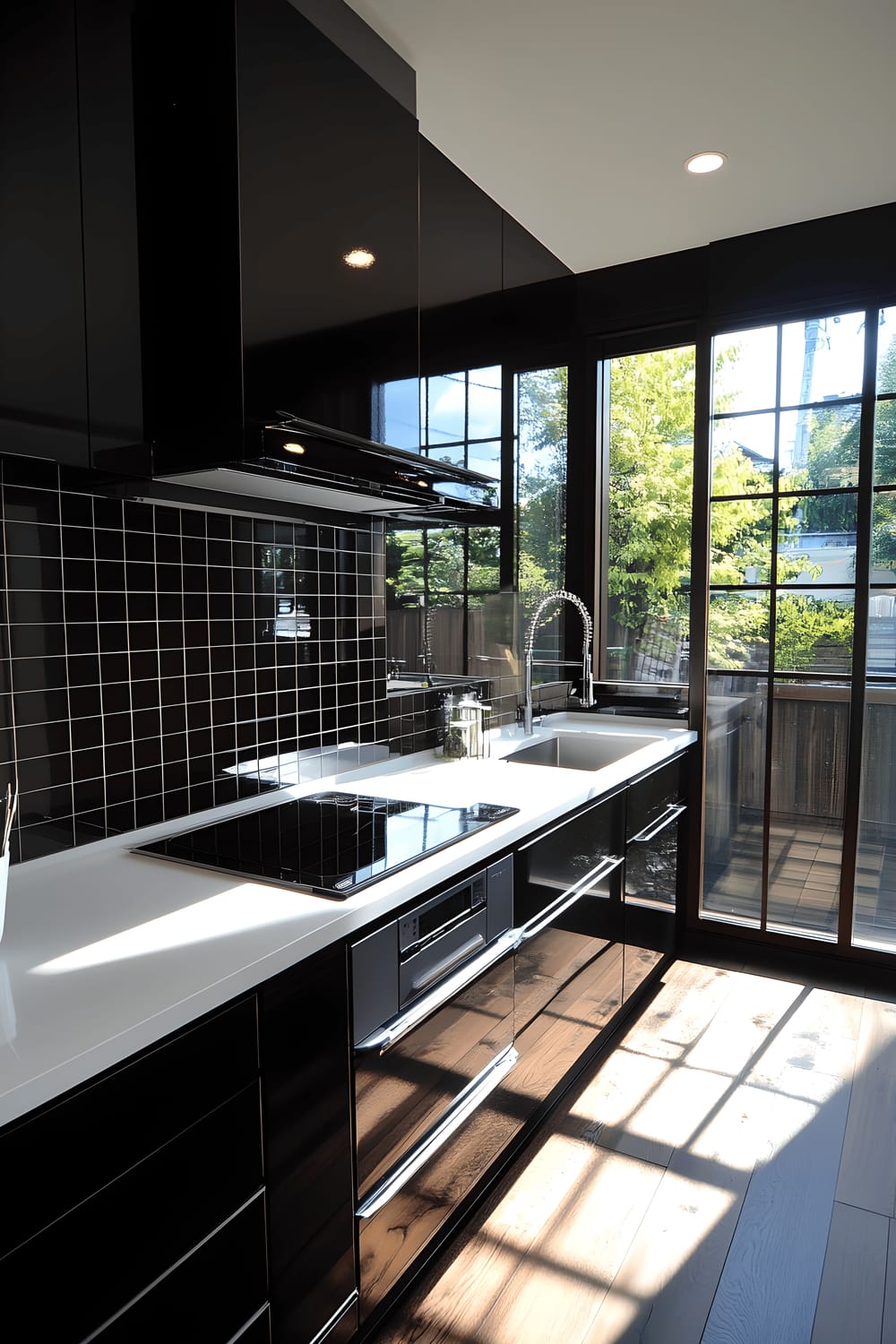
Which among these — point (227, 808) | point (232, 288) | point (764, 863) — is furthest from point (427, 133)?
point (764, 863)

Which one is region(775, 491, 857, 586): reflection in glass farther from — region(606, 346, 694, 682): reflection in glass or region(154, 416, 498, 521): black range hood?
region(154, 416, 498, 521): black range hood

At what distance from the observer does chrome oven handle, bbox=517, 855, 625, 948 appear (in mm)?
1918

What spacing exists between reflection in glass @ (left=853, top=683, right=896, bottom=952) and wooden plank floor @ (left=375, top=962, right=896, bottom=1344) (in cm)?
43

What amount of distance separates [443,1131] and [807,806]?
2075mm

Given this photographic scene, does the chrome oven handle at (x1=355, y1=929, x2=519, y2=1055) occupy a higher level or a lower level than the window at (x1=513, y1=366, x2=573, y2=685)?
lower

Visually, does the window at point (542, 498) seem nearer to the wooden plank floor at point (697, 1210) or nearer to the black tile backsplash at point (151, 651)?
the black tile backsplash at point (151, 651)

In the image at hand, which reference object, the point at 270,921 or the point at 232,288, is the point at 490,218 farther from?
the point at 270,921

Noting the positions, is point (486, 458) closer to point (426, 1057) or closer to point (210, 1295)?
point (426, 1057)

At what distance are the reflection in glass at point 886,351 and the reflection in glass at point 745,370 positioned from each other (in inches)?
13.9

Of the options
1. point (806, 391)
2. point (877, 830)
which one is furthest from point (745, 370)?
point (877, 830)

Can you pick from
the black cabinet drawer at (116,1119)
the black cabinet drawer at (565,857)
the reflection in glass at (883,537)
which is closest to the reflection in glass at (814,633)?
the reflection in glass at (883,537)

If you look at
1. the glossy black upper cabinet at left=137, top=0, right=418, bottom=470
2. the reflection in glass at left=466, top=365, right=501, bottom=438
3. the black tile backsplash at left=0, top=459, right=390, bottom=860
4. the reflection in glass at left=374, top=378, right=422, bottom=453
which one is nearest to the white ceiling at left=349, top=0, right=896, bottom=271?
the glossy black upper cabinet at left=137, top=0, right=418, bottom=470

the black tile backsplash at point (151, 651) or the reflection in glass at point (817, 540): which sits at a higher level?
the reflection in glass at point (817, 540)

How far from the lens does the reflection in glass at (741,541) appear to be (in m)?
3.10
